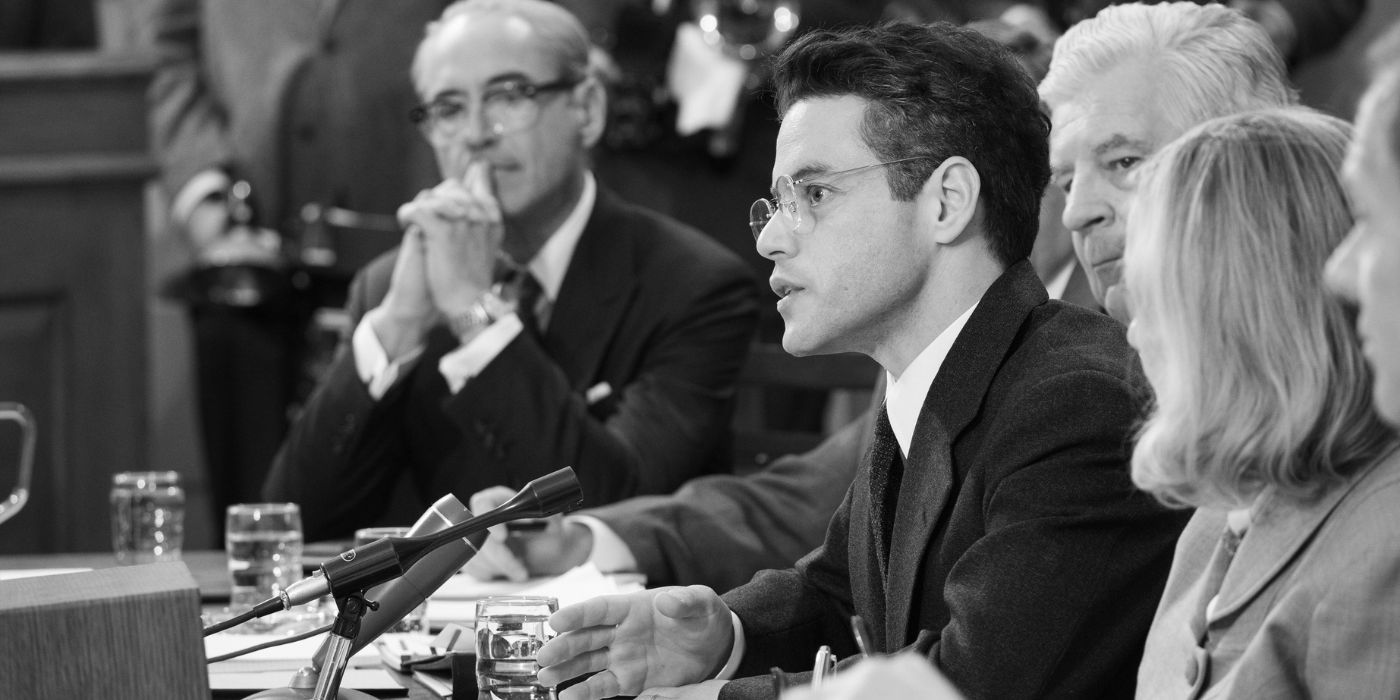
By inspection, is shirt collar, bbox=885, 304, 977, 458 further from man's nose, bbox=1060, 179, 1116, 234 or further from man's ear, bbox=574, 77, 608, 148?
man's ear, bbox=574, 77, 608, 148

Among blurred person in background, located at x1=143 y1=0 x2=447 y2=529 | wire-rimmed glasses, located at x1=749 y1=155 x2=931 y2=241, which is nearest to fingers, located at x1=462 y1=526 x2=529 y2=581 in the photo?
Answer: wire-rimmed glasses, located at x1=749 y1=155 x2=931 y2=241

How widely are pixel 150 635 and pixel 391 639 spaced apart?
0.62 metres

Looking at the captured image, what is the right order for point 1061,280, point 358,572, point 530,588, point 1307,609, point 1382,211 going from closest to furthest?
1. point 1382,211
2. point 1307,609
3. point 358,572
4. point 530,588
5. point 1061,280

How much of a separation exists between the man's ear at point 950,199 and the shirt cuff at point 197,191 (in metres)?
3.36

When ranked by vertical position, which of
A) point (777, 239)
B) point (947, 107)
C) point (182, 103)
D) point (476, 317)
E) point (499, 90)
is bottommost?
point (476, 317)

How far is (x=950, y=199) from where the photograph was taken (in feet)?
5.10

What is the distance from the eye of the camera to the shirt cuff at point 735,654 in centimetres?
159

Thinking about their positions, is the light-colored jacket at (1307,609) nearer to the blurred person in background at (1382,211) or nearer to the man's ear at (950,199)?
the blurred person in background at (1382,211)

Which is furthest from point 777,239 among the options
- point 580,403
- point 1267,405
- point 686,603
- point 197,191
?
point 197,191

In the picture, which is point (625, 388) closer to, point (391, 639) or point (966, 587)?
point (391, 639)

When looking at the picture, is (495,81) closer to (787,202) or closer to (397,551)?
(787,202)

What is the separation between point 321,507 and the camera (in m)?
2.64

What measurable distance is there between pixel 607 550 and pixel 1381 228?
143 centimetres

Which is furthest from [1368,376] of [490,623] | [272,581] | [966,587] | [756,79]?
[756,79]
